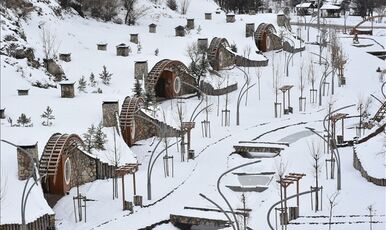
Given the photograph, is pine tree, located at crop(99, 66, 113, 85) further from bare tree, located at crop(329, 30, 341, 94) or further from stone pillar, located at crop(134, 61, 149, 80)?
bare tree, located at crop(329, 30, 341, 94)

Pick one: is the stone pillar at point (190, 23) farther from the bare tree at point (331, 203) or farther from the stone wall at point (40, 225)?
the stone wall at point (40, 225)

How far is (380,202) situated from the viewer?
29.7 metres

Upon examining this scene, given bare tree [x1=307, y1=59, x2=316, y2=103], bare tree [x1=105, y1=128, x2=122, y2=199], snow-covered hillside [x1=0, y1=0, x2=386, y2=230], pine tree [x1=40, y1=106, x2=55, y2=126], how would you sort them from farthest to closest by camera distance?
1. bare tree [x1=307, y1=59, x2=316, y2=103]
2. pine tree [x1=40, y1=106, x2=55, y2=126]
3. bare tree [x1=105, y1=128, x2=122, y2=199]
4. snow-covered hillside [x1=0, y1=0, x2=386, y2=230]

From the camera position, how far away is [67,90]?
3938 centimetres

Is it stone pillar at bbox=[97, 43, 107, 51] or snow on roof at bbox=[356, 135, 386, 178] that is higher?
stone pillar at bbox=[97, 43, 107, 51]

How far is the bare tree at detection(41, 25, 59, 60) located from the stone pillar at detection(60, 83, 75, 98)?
8.49 m

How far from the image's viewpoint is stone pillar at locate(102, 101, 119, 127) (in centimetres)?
3697

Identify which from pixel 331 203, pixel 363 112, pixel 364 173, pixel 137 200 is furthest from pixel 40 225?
pixel 363 112

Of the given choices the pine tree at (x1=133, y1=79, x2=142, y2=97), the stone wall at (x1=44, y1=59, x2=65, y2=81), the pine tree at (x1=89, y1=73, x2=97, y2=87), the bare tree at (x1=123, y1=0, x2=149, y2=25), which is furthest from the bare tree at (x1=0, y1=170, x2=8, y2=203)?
the bare tree at (x1=123, y1=0, x2=149, y2=25)

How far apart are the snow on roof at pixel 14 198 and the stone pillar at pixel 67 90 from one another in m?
9.93

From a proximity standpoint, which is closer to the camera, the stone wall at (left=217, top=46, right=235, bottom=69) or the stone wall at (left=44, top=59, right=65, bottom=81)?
the stone wall at (left=44, top=59, right=65, bottom=81)

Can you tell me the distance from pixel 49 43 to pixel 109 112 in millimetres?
13658

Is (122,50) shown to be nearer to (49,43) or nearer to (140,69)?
(140,69)

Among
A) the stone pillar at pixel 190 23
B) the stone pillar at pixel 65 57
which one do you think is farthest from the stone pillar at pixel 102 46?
the stone pillar at pixel 190 23
